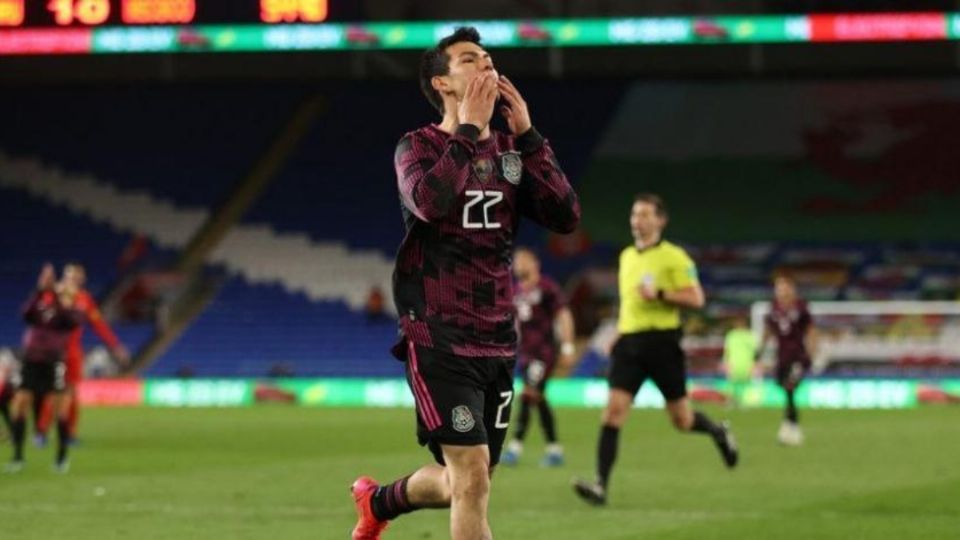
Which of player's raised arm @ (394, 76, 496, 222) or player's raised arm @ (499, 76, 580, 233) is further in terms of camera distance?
player's raised arm @ (499, 76, 580, 233)

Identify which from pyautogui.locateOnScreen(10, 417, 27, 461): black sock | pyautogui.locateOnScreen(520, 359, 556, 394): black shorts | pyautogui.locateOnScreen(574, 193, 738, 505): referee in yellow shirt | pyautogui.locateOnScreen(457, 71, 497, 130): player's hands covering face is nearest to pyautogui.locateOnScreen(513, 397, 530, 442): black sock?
pyautogui.locateOnScreen(520, 359, 556, 394): black shorts

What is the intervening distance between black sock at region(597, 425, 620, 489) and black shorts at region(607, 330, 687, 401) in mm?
510

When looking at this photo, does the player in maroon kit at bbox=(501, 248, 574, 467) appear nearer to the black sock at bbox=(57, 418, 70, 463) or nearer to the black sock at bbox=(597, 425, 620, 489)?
the black sock at bbox=(57, 418, 70, 463)

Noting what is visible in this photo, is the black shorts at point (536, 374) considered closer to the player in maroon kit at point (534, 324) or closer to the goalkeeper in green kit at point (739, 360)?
the player in maroon kit at point (534, 324)

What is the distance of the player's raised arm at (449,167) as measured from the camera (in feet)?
23.3

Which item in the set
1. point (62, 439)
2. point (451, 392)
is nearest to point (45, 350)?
point (62, 439)

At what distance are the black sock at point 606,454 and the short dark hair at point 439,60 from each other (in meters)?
6.18

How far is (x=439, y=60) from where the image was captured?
7.44m

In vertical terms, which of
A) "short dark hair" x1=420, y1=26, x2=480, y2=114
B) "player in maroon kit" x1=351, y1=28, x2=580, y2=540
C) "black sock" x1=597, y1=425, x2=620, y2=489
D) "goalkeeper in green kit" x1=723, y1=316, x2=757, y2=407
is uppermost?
"short dark hair" x1=420, y1=26, x2=480, y2=114

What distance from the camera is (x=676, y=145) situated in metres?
39.1

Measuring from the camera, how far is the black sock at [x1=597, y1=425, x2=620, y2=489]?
13328mm

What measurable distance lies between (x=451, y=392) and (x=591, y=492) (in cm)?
591

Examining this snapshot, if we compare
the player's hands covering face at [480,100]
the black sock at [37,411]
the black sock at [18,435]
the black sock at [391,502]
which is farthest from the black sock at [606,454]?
the black sock at [37,411]

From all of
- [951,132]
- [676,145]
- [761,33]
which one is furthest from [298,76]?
[951,132]
